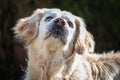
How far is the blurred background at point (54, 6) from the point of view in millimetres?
16359

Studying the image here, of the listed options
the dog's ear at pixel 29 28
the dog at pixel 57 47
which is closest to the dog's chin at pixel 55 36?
the dog at pixel 57 47

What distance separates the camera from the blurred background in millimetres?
16359

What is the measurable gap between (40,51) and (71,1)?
6.89 metres

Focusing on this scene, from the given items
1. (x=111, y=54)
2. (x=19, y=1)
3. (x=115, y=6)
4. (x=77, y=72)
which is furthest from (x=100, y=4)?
(x=77, y=72)

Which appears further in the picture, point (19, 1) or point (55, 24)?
point (19, 1)

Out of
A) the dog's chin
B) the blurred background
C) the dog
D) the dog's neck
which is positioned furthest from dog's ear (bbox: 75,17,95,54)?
the blurred background

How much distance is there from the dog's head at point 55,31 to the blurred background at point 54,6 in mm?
5049

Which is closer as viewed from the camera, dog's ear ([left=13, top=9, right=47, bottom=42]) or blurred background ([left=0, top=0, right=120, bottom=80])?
dog's ear ([left=13, top=9, right=47, bottom=42])

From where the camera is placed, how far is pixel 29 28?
10812 mm

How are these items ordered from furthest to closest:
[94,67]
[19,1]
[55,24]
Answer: [19,1]
[94,67]
[55,24]

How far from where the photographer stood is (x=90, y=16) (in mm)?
17250

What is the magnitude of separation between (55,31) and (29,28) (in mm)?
878

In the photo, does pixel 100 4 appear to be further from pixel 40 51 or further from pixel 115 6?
pixel 40 51

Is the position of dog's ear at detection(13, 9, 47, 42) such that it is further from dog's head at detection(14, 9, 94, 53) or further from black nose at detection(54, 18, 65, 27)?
black nose at detection(54, 18, 65, 27)
